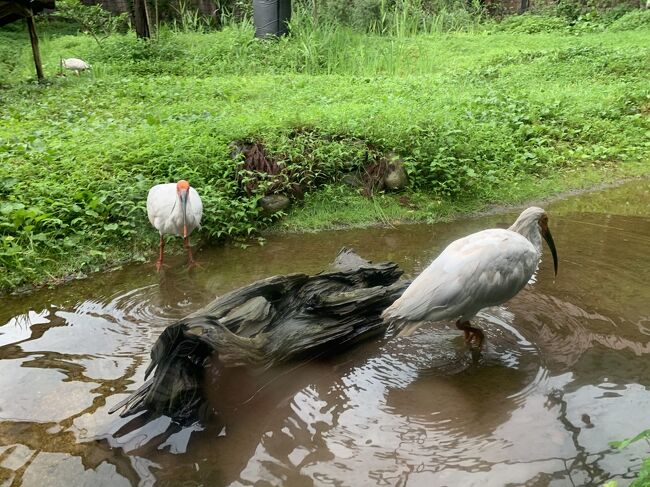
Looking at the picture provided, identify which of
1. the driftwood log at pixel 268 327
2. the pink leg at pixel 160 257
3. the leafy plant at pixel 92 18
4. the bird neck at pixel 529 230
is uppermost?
the leafy plant at pixel 92 18

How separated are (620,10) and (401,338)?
16538 millimetres

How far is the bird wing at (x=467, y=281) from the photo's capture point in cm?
381

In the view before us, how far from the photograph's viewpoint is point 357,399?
3.59 meters

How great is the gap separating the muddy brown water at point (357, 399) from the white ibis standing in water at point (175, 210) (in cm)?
52

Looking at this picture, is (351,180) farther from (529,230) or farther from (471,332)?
(471,332)

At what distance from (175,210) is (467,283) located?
2712mm

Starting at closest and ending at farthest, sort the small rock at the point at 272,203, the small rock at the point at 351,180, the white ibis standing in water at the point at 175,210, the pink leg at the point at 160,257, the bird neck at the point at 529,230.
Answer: the bird neck at the point at 529,230
the white ibis standing in water at the point at 175,210
the pink leg at the point at 160,257
the small rock at the point at 272,203
the small rock at the point at 351,180

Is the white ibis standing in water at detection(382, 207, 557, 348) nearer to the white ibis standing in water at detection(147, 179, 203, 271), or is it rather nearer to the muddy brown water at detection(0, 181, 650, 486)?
the muddy brown water at detection(0, 181, 650, 486)

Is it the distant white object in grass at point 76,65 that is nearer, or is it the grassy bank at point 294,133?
the grassy bank at point 294,133

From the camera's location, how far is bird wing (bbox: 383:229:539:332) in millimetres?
3809

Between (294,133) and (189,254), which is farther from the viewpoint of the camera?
(294,133)

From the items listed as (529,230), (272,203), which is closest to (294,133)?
(272,203)

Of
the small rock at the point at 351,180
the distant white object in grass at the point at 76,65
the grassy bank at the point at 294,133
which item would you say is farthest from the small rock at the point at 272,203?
the distant white object in grass at the point at 76,65

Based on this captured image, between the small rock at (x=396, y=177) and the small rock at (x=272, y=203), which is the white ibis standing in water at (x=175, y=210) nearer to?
the small rock at (x=272, y=203)
